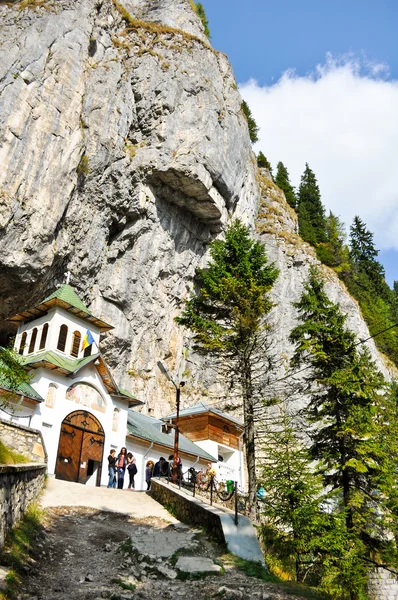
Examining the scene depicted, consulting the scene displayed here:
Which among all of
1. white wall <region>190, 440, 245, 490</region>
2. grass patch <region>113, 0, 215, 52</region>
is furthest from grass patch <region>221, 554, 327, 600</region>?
grass patch <region>113, 0, 215, 52</region>

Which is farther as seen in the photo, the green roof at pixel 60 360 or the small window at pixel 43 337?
the small window at pixel 43 337

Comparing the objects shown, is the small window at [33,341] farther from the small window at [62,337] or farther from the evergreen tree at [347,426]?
the evergreen tree at [347,426]

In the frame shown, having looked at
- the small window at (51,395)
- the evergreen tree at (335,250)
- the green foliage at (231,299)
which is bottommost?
the small window at (51,395)

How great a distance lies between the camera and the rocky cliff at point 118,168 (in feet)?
83.9

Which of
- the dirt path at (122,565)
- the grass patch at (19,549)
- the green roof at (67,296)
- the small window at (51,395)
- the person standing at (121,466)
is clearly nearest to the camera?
the grass patch at (19,549)

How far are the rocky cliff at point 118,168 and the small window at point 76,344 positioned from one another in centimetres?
380

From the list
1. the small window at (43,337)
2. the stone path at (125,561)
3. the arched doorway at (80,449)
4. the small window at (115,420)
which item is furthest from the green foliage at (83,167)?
the stone path at (125,561)

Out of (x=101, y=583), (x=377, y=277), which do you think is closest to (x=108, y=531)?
(x=101, y=583)

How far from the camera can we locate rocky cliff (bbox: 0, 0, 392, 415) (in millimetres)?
25578

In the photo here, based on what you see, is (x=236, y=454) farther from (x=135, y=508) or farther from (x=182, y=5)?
(x=182, y=5)

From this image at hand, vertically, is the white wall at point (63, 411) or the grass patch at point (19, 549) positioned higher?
the white wall at point (63, 411)

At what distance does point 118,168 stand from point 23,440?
21.9 metres

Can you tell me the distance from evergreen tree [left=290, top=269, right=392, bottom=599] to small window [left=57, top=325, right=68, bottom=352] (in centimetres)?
1191

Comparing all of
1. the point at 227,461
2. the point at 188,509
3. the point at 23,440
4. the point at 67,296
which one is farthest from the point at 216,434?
the point at 23,440
